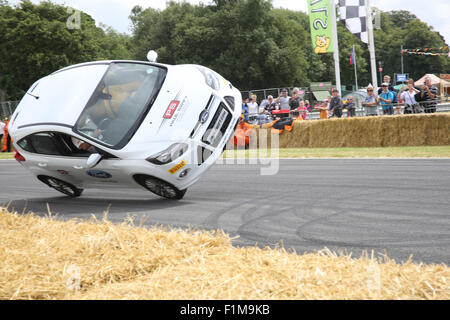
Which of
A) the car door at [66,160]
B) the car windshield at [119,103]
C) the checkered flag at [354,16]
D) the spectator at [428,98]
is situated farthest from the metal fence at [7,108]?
the car windshield at [119,103]

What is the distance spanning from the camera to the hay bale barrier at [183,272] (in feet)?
8.21

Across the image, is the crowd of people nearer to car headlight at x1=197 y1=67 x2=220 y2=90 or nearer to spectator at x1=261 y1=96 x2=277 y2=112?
spectator at x1=261 y1=96 x2=277 y2=112

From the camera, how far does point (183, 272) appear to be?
9.47ft

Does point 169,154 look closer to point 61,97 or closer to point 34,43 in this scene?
point 61,97

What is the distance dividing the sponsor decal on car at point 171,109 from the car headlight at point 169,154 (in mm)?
431

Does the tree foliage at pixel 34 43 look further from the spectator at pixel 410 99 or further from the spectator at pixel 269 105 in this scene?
the spectator at pixel 410 99

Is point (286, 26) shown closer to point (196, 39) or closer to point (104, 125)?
point (196, 39)

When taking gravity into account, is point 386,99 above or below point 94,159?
above

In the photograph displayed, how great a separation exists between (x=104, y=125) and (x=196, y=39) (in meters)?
46.3

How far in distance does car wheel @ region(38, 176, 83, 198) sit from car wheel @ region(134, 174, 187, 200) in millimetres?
1641

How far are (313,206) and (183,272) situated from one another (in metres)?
3.52

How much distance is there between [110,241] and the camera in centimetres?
352

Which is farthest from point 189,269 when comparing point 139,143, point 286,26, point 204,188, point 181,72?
point 286,26

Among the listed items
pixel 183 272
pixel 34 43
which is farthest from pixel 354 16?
pixel 34 43
